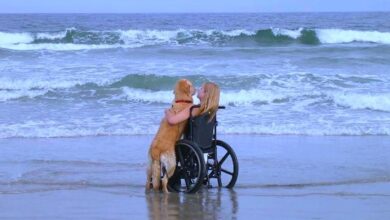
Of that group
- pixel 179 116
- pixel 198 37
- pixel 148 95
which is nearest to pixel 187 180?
pixel 179 116

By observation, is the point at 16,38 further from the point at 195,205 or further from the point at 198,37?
the point at 195,205

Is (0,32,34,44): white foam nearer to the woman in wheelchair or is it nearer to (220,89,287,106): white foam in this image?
(220,89,287,106): white foam

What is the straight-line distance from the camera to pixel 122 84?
57.0ft

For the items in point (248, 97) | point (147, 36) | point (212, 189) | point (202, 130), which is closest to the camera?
point (202, 130)

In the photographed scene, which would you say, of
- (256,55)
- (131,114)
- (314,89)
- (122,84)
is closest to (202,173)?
(131,114)

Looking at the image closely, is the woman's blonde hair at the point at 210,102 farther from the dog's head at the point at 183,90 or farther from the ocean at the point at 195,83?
the ocean at the point at 195,83

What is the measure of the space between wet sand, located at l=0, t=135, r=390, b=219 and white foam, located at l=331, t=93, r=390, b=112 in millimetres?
3305

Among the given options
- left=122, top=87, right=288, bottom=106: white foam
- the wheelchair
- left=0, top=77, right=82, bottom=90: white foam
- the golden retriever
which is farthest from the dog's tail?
left=0, top=77, right=82, bottom=90: white foam

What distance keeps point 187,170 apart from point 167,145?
11.5 inches

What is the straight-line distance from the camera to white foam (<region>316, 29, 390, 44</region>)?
33938 mm

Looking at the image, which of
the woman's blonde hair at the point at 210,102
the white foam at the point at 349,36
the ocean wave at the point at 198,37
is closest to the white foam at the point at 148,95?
the woman's blonde hair at the point at 210,102

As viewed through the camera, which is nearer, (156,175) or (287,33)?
(156,175)

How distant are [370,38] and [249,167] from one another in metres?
27.6

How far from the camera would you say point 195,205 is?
19.1 feet
